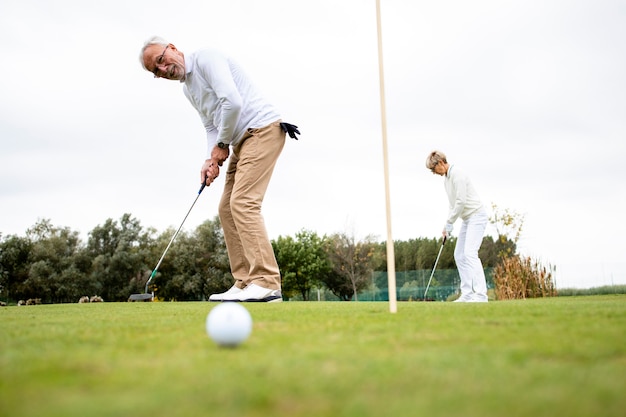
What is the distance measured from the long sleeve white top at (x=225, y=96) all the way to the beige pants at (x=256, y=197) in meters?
0.13

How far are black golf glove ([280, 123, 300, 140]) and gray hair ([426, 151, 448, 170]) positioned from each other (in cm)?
265

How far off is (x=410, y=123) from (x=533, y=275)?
15.4ft

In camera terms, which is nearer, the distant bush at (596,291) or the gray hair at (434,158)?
the gray hair at (434,158)

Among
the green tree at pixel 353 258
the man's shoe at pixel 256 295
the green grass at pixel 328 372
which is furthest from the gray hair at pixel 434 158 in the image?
the green tree at pixel 353 258

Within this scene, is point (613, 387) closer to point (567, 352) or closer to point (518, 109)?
point (567, 352)

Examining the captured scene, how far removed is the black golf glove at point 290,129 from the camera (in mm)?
5582

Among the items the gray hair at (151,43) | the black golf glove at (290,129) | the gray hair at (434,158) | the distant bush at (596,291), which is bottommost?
the distant bush at (596,291)

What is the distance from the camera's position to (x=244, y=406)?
1214mm

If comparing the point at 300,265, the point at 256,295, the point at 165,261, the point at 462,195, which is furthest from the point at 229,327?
the point at 300,265

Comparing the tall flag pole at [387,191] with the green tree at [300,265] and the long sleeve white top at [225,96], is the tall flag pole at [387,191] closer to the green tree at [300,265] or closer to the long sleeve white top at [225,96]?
the long sleeve white top at [225,96]

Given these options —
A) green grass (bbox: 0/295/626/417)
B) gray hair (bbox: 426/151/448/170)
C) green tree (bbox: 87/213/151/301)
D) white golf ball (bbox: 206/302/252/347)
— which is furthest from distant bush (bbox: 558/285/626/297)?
green tree (bbox: 87/213/151/301)

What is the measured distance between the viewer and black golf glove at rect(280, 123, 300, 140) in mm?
5582

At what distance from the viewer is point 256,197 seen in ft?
17.8

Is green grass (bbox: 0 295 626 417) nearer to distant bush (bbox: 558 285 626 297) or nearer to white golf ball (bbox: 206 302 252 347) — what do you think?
white golf ball (bbox: 206 302 252 347)
